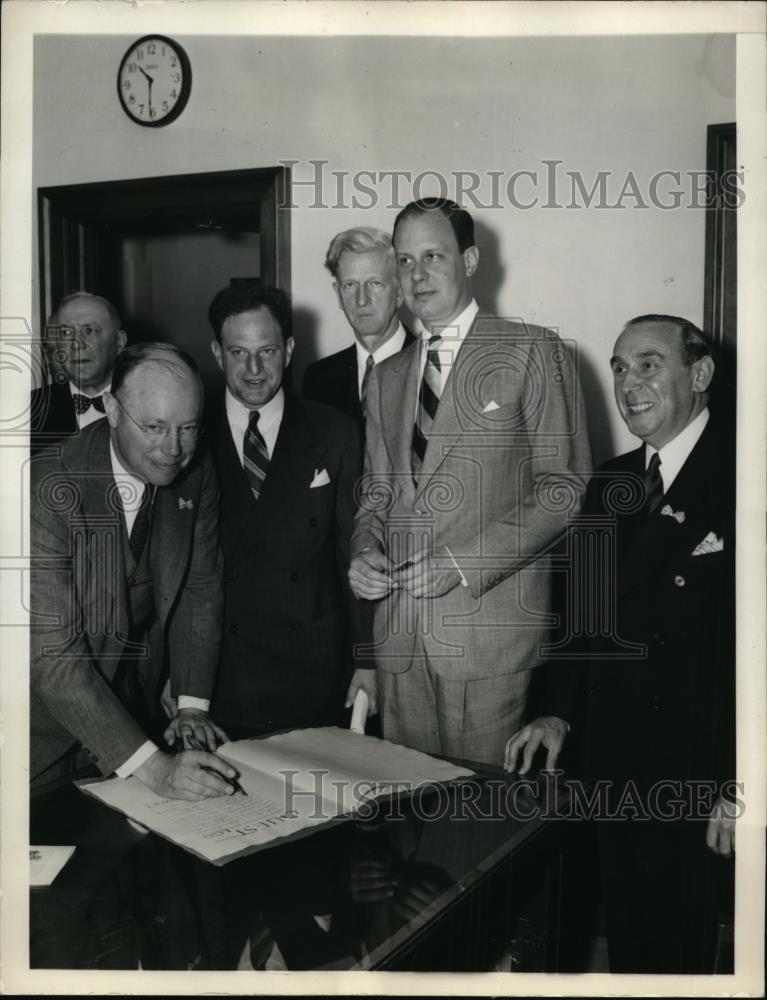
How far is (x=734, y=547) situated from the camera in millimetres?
1965

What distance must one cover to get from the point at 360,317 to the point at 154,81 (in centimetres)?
76

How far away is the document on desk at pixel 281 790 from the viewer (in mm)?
1485

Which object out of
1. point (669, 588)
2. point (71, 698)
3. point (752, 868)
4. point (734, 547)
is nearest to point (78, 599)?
point (71, 698)

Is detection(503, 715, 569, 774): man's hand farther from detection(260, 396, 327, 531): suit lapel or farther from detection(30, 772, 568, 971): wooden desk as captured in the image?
detection(260, 396, 327, 531): suit lapel

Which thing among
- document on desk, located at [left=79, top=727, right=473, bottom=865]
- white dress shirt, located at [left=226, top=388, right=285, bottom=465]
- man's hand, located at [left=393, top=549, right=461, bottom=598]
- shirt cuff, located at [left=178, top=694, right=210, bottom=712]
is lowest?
document on desk, located at [left=79, top=727, right=473, bottom=865]

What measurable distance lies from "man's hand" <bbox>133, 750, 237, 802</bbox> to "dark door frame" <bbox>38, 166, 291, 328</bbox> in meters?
1.11

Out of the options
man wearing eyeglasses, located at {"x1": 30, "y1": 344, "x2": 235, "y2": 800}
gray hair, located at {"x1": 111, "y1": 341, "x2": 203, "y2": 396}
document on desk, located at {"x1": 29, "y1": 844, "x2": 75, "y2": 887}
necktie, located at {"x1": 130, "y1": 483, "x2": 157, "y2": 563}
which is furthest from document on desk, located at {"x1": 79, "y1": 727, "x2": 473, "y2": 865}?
gray hair, located at {"x1": 111, "y1": 341, "x2": 203, "y2": 396}

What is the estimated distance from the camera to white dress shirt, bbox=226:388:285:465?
7.11ft

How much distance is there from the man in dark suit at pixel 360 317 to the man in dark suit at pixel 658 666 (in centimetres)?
56

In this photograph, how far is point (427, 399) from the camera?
6.92 ft

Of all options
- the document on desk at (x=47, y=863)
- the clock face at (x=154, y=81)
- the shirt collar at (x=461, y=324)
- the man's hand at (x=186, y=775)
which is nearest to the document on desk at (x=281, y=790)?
the man's hand at (x=186, y=775)

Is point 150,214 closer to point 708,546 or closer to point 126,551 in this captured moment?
point 126,551

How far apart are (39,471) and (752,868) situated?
72.9 inches

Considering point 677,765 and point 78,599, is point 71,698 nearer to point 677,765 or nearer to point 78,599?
point 78,599
